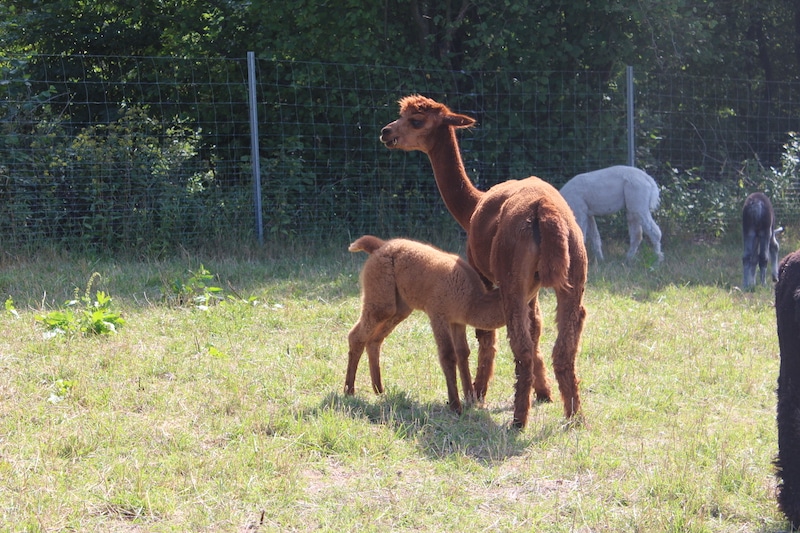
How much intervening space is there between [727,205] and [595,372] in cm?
858

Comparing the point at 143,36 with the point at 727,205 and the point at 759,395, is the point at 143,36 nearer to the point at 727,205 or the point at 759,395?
the point at 727,205

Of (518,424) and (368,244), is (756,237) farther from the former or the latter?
(518,424)

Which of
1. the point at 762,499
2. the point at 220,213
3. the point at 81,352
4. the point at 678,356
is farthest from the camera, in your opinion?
the point at 220,213

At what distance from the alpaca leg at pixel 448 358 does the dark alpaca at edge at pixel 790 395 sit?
208 centimetres

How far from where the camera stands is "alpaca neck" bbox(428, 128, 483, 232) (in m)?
6.24

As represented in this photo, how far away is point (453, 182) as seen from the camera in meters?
6.28

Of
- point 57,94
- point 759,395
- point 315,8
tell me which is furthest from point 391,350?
point 315,8

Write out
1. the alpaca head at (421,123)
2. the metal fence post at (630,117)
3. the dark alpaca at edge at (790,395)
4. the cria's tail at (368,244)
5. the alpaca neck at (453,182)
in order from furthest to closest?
the metal fence post at (630,117) → the alpaca head at (421,123) → the alpaca neck at (453,182) → the cria's tail at (368,244) → the dark alpaca at edge at (790,395)

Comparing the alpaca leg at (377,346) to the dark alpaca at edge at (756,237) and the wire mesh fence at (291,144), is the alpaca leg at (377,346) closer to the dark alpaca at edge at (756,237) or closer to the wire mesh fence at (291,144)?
the dark alpaca at edge at (756,237)

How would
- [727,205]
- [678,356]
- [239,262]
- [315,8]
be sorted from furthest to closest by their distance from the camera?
[727,205] → [315,8] → [239,262] → [678,356]

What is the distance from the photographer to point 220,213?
429 inches

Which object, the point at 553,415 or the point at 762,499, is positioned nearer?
the point at 762,499

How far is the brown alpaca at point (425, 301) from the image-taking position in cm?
Result: 524

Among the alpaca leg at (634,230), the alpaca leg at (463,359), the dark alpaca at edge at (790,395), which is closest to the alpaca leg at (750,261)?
the alpaca leg at (634,230)
